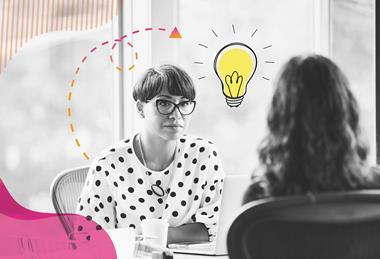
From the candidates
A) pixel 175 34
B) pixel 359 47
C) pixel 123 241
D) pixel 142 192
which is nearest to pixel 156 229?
pixel 123 241

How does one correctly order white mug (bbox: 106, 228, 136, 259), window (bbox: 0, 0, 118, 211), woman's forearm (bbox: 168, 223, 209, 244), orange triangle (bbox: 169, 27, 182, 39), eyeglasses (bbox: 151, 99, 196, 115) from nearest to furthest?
white mug (bbox: 106, 228, 136, 259)
woman's forearm (bbox: 168, 223, 209, 244)
eyeglasses (bbox: 151, 99, 196, 115)
window (bbox: 0, 0, 118, 211)
orange triangle (bbox: 169, 27, 182, 39)

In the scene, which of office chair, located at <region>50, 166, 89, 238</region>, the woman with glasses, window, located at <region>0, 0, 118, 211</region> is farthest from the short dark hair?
window, located at <region>0, 0, 118, 211</region>

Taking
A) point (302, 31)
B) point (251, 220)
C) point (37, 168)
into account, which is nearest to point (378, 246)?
point (251, 220)

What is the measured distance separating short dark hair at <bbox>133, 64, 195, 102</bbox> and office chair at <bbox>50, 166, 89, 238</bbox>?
0.44 metres

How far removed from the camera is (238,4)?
3.21 meters

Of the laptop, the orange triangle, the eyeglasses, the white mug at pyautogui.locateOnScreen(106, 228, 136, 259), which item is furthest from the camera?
the orange triangle

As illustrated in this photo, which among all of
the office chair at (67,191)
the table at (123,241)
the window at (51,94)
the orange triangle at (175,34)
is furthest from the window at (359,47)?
the table at (123,241)

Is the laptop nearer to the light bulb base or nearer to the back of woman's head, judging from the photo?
the back of woman's head

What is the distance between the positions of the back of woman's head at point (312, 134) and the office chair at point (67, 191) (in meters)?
1.43

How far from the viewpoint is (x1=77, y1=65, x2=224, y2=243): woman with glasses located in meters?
2.13

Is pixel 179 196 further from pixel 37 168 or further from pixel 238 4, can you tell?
pixel 238 4

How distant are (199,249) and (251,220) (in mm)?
888

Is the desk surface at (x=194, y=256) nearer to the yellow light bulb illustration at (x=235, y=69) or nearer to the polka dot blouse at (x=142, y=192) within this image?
the polka dot blouse at (x=142, y=192)

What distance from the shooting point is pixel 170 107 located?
2.13 m
